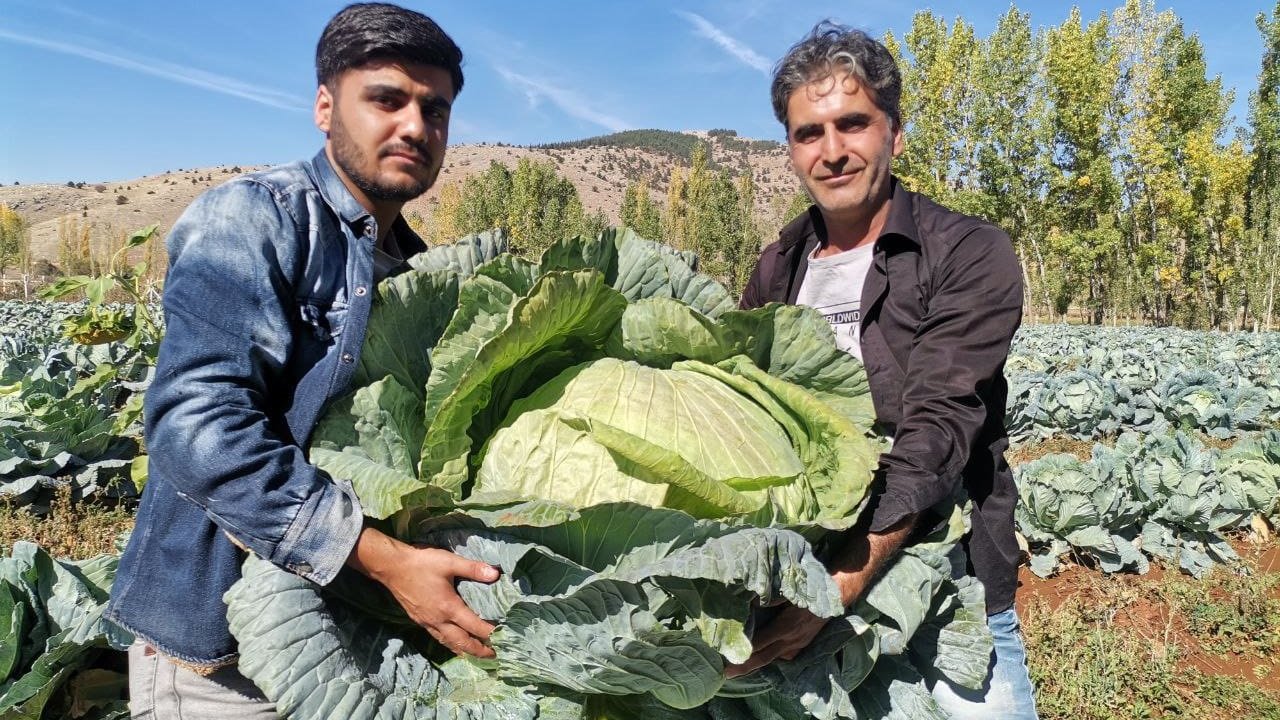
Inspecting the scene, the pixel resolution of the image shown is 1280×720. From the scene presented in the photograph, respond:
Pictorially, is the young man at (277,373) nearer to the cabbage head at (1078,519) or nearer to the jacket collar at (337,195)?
the jacket collar at (337,195)

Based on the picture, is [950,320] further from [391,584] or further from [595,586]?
[391,584]

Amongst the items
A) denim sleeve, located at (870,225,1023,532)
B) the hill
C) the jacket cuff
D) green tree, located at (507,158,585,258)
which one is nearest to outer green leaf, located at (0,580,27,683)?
the jacket cuff

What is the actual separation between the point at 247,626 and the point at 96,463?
6336 millimetres

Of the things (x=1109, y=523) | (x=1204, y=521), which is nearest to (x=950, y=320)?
(x=1109, y=523)

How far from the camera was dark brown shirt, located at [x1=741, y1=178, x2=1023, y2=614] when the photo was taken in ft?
6.15

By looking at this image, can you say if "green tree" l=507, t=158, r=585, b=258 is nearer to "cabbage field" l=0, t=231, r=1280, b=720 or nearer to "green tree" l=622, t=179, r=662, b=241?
"green tree" l=622, t=179, r=662, b=241

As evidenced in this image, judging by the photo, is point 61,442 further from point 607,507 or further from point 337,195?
point 607,507

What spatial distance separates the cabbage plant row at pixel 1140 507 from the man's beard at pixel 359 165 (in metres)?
5.21

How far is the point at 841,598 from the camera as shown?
5.62 ft

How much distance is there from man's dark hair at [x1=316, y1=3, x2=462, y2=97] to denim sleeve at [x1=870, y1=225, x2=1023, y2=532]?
154 centimetres

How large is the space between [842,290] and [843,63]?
27.4 inches

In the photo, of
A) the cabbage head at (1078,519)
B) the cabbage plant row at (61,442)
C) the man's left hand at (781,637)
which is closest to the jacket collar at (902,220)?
the man's left hand at (781,637)

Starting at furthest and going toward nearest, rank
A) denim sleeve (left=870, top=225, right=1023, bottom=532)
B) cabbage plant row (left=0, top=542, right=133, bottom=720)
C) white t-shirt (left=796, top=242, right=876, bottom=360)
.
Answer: cabbage plant row (left=0, top=542, right=133, bottom=720) < white t-shirt (left=796, top=242, right=876, bottom=360) < denim sleeve (left=870, top=225, right=1023, bottom=532)

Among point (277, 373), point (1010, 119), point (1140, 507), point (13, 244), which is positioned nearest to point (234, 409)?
point (277, 373)
